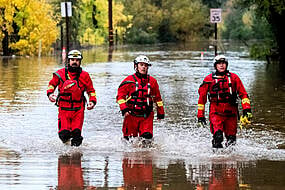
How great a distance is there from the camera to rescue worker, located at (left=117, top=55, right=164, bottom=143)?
38.9ft

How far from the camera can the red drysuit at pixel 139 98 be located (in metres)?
11.9

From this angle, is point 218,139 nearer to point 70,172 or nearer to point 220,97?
point 220,97

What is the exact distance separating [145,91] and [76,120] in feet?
3.97

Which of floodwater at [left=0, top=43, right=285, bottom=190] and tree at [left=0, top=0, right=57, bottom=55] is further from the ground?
tree at [left=0, top=0, right=57, bottom=55]

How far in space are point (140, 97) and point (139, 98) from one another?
3 cm

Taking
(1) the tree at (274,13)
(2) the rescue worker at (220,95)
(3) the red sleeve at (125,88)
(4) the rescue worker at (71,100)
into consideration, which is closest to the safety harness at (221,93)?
(2) the rescue worker at (220,95)

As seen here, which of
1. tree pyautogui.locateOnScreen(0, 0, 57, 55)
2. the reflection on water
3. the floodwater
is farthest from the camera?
tree pyautogui.locateOnScreen(0, 0, 57, 55)

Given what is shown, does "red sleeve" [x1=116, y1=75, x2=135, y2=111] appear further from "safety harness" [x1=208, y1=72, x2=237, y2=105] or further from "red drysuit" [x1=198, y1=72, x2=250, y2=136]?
"safety harness" [x1=208, y1=72, x2=237, y2=105]

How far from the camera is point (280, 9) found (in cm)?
3262

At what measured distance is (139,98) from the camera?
39.1 ft

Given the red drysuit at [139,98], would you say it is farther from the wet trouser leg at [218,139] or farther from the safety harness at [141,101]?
the wet trouser leg at [218,139]

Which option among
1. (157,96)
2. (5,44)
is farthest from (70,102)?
(5,44)

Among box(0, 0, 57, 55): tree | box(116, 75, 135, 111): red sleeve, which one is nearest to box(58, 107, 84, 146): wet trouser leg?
box(116, 75, 135, 111): red sleeve

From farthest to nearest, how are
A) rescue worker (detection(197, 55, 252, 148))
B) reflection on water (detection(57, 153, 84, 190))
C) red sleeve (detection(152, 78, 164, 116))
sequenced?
red sleeve (detection(152, 78, 164, 116)) < rescue worker (detection(197, 55, 252, 148)) < reflection on water (detection(57, 153, 84, 190))
